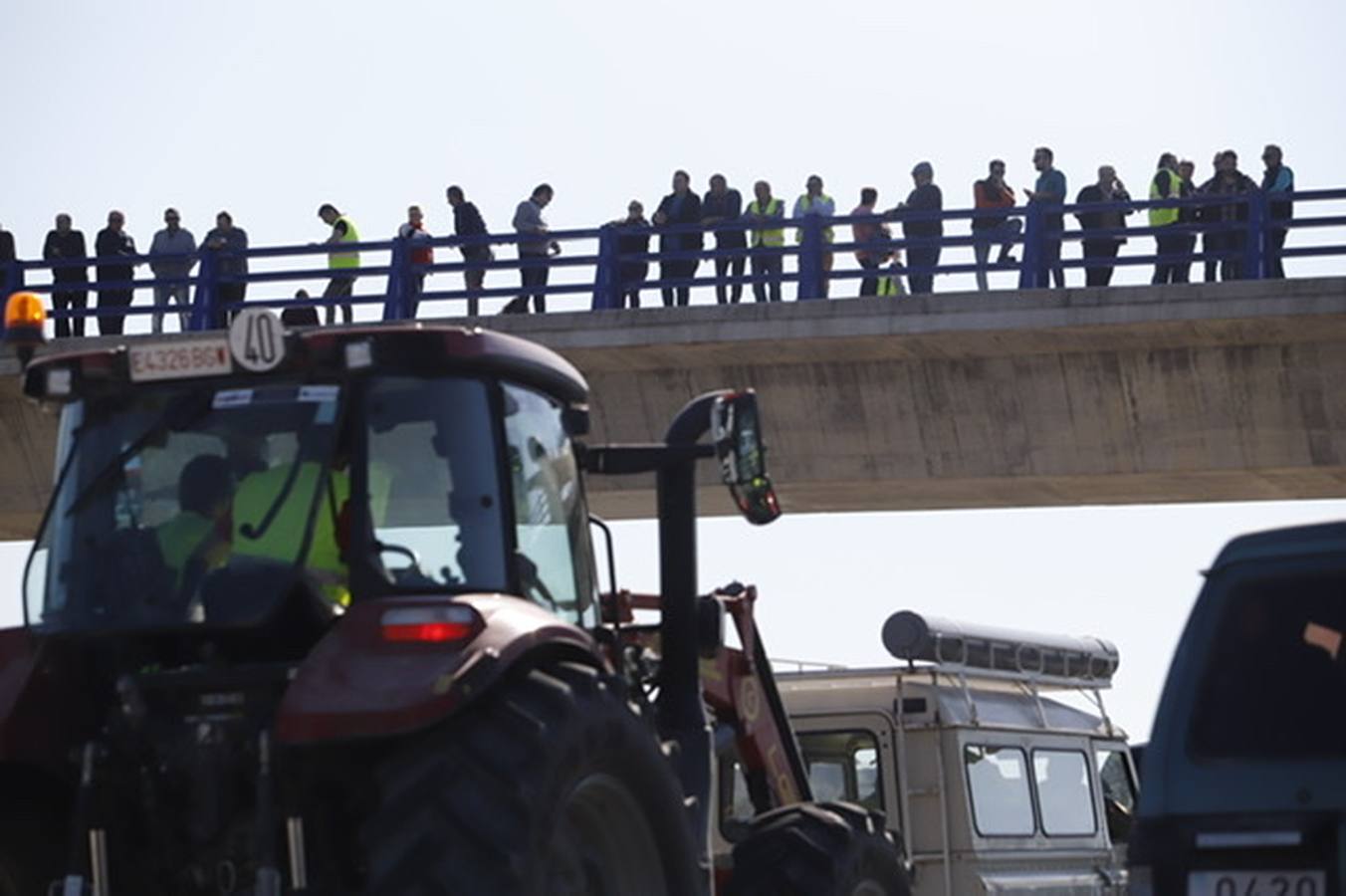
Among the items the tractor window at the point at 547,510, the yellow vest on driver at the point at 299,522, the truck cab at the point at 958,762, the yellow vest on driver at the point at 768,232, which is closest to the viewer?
the yellow vest on driver at the point at 299,522

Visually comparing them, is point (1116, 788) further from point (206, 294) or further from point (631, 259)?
point (206, 294)

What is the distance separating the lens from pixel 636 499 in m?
27.9

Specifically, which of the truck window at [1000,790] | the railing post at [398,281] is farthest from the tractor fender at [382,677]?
the railing post at [398,281]

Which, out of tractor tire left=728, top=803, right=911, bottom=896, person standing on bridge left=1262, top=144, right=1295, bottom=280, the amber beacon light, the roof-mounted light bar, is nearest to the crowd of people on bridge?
person standing on bridge left=1262, top=144, right=1295, bottom=280

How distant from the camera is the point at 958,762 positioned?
1520 centimetres

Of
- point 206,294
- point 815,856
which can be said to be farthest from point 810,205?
point 815,856

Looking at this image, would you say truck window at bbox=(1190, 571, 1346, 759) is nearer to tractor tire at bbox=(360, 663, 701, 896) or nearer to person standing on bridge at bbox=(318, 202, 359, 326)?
tractor tire at bbox=(360, 663, 701, 896)

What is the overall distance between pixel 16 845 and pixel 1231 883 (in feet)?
12.9

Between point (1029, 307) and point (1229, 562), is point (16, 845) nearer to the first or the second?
point (1229, 562)

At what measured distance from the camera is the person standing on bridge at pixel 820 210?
27.6 metres

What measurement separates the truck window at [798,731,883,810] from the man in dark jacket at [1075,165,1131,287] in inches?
466

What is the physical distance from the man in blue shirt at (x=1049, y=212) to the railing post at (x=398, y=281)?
6135 millimetres

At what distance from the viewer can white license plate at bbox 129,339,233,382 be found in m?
9.24

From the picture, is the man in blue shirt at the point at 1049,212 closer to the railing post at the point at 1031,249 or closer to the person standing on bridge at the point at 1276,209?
the railing post at the point at 1031,249
